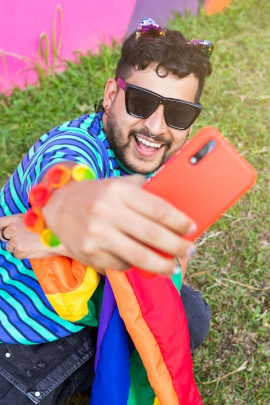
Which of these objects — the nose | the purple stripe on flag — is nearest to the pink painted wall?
the nose

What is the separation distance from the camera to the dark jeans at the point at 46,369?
160cm

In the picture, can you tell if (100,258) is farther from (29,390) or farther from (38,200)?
(29,390)

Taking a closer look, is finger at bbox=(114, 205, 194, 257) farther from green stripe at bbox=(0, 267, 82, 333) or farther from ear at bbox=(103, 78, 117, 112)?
ear at bbox=(103, 78, 117, 112)

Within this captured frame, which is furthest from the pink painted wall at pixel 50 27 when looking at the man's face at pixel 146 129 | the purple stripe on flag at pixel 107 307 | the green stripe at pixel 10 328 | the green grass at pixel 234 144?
the purple stripe on flag at pixel 107 307

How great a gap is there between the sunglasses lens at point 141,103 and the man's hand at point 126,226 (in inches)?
39.0

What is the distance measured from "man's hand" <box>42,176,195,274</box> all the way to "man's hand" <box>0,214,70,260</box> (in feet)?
2.22

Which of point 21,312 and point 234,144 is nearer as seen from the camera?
point 21,312

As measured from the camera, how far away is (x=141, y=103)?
171cm

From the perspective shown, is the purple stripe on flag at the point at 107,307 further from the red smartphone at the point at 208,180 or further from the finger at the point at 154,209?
the finger at the point at 154,209

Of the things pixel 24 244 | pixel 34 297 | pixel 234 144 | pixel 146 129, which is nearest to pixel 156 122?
pixel 146 129

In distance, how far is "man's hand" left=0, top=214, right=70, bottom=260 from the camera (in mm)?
1445

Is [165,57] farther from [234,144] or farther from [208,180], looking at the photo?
[234,144]

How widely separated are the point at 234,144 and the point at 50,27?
1443mm

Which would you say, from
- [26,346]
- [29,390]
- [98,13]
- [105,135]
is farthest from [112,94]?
[98,13]
